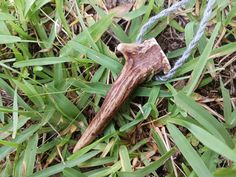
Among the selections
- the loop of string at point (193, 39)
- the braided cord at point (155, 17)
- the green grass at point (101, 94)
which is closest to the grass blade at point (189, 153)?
the green grass at point (101, 94)

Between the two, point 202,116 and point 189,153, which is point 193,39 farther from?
point 189,153

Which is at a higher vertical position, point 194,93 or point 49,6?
point 49,6

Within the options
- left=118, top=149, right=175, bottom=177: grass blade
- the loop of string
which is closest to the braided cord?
the loop of string

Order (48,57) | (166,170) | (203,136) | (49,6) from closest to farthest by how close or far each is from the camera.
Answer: (203,136)
(166,170)
(48,57)
(49,6)

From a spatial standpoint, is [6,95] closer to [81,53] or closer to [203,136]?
[81,53]

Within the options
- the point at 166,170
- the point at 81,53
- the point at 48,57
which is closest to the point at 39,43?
the point at 48,57

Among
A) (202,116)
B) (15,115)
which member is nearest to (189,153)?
(202,116)

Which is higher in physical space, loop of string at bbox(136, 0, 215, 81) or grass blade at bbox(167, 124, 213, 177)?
loop of string at bbox(136, 0, 215, 81)

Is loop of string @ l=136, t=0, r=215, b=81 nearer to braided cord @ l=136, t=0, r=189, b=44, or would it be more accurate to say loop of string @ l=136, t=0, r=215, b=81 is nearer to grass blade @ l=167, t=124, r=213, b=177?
braided cord @ l=136, t=0, r=189, b=44
